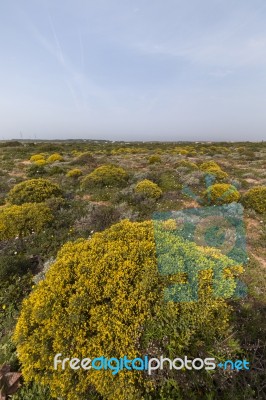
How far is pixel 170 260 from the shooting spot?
2.98 metres

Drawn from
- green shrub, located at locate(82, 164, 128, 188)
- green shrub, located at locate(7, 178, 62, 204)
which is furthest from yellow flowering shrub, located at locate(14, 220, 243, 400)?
green shrub, located at locate(82, 164, 128, 188)

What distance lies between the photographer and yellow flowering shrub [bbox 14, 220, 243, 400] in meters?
2.48

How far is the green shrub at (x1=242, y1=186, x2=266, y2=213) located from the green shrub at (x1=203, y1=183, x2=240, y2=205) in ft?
1.49

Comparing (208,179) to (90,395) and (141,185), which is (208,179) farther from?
(90,395)

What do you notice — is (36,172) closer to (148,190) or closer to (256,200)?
(148,190)

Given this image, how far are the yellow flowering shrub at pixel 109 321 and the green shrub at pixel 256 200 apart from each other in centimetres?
669

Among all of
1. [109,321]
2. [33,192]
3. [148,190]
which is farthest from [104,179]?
[109,321]

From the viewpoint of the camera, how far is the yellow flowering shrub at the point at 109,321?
8.13 ft

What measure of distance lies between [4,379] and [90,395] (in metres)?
1.26

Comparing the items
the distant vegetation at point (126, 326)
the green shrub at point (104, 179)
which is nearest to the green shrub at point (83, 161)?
the green shrub at point (104, 179)

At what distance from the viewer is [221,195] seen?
959 centimetres

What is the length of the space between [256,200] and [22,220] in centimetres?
875

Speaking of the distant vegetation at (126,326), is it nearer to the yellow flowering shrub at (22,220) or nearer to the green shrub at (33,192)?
the yellow flowering shrub at (22,220)

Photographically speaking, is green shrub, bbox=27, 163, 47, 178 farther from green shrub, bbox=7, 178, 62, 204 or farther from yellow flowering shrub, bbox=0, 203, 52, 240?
yellow flowering shrub, bbox=0, 203, 52, 240
